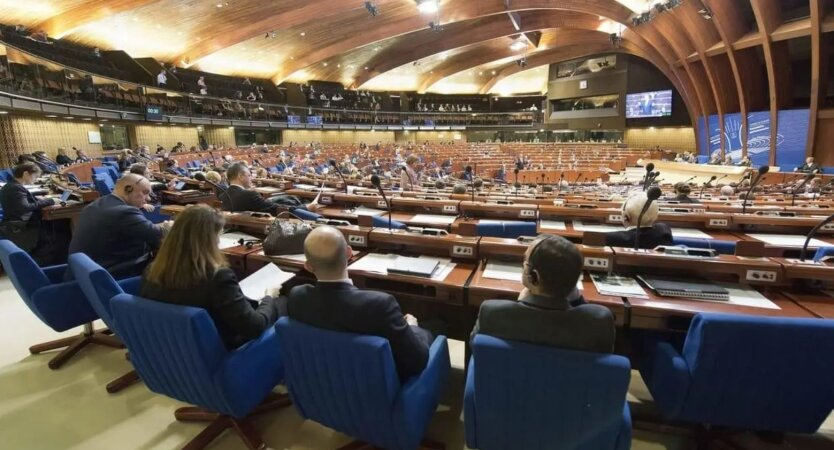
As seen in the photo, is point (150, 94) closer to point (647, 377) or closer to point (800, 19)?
point (647, 377)

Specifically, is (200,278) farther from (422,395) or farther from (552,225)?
(552,225)

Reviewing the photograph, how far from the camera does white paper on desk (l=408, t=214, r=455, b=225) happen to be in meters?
3.63

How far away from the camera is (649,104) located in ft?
74.2

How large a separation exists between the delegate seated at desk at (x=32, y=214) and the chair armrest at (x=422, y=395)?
4.92m

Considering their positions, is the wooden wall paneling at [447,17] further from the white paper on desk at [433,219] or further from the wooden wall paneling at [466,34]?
the white paper on desk at [433,219]

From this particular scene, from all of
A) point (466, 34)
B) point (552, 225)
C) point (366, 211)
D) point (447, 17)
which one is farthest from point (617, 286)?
point (466, 34)

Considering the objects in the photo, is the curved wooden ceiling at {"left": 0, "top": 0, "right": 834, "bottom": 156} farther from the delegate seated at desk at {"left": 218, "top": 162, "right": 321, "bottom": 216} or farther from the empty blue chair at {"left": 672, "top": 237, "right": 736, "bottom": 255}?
the delegate seated at desk at {"left": 218, "top": 162, "right": 321, "bottom": 216}

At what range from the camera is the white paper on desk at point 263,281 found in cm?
216

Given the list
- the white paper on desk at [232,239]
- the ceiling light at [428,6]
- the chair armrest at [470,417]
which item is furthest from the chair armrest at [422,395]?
the ceiling light at [428,6]

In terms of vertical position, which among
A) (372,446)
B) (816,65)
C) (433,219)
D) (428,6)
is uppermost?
(428,6)

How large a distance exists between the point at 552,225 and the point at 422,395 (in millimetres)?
2546

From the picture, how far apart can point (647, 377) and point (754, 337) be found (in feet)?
2.00

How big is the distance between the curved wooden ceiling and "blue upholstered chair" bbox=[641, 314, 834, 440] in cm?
1302

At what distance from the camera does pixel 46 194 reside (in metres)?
5.68
